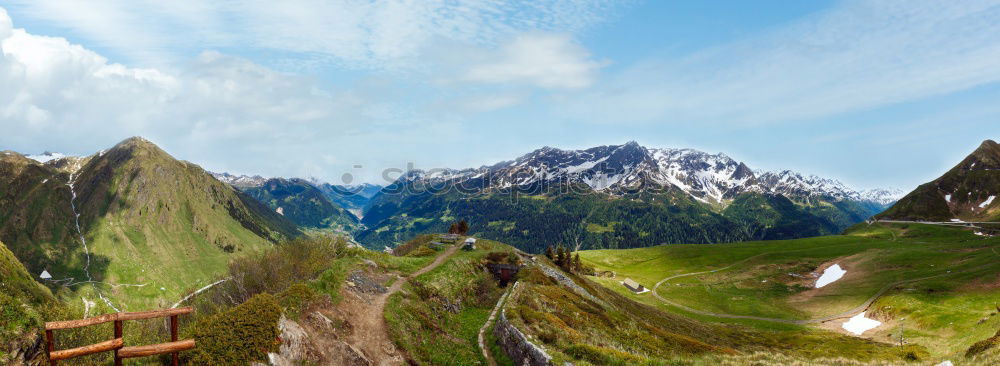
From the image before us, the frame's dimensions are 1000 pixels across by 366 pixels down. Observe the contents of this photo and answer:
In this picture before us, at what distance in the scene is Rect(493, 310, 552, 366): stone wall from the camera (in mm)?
30844

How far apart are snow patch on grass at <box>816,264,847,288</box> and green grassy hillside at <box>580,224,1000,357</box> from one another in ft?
8.30

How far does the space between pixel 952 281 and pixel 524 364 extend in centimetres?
13259

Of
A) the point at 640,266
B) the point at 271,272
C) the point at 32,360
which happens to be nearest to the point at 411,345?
the point at 32,360

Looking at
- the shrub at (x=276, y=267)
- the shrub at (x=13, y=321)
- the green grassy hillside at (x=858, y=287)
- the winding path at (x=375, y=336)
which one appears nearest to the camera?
the shrub at (x=13, y=321)

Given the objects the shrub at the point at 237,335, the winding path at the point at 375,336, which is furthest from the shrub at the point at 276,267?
the shrub at the point at 237,335

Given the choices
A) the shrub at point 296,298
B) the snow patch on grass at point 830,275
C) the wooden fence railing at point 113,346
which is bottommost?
the snow patch on grass at point 830,275

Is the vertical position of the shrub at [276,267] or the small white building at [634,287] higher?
the shrub at [276,267]

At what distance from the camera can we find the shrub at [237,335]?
2327 centimetres

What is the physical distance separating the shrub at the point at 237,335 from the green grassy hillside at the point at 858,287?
298ft

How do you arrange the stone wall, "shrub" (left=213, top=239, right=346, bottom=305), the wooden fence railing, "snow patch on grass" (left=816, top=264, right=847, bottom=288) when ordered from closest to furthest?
1. the wooden fence railing
2. the stone wall
3. "shrub" (left=213, top=239, right=346, bottom=305)
4. "snow patch on grass" (left=816, top=264, right=847, bottom=288)

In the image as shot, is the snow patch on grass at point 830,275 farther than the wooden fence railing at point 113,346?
Yes

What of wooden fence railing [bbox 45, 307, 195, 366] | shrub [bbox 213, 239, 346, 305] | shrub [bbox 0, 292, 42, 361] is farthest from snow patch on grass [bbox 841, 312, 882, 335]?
shrub [bbox 0, 292, 42, 361]

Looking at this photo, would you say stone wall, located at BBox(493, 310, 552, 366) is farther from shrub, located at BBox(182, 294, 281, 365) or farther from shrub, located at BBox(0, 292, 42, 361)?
shrub, located at BBox(0, 292, 42, 361)

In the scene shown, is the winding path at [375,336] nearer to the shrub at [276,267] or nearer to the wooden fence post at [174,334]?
the wooden fence post at [174,334]
